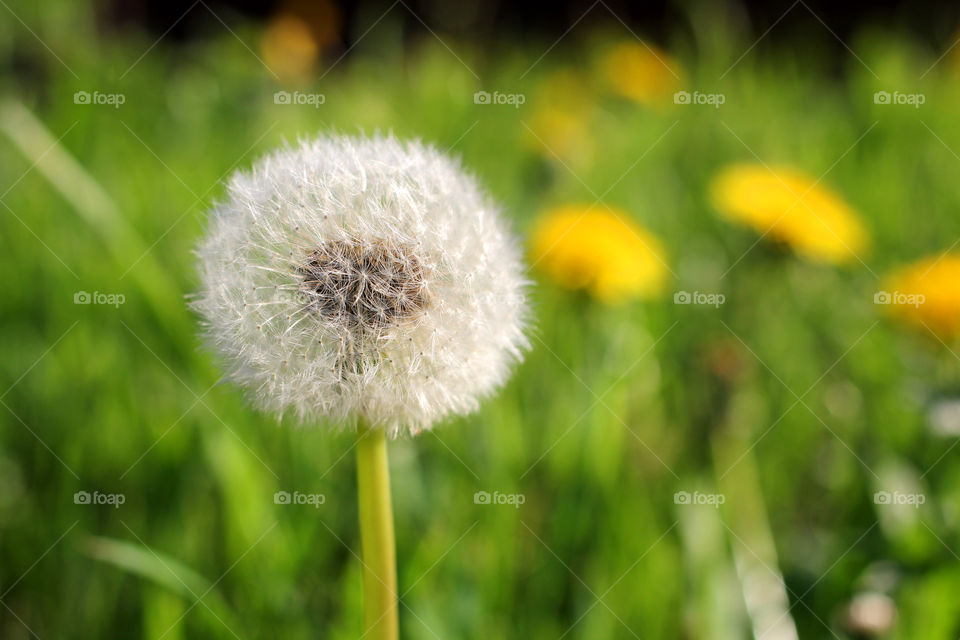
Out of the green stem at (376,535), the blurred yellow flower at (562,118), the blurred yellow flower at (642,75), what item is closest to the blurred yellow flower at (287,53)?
the blurred yellow flower at (562,118)

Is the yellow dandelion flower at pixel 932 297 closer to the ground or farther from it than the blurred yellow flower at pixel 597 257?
closer to the ground

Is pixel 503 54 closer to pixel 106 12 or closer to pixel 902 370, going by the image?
pixel 106 12

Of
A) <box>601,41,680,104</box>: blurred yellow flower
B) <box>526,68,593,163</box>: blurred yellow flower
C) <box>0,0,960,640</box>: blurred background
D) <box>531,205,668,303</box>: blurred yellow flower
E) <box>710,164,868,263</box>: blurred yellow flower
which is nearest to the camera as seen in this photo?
<box>0,0,960,640</box>: blurred background

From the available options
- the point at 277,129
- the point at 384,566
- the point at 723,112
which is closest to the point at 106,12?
the point at 277,129

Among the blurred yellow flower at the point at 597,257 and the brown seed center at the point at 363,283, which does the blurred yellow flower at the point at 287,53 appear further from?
the brown seed center at the point at 363,283

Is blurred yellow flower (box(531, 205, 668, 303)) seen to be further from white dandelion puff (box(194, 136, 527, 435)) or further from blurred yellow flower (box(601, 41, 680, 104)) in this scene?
blurred yellow flower (box(601, 41, 680, 104))

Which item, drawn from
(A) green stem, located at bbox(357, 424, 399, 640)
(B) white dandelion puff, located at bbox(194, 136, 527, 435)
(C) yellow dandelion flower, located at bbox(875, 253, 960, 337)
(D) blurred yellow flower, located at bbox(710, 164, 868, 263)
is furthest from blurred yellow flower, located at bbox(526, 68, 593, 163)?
(A) green stem, located at bbox(357, 424, 399, 640)
